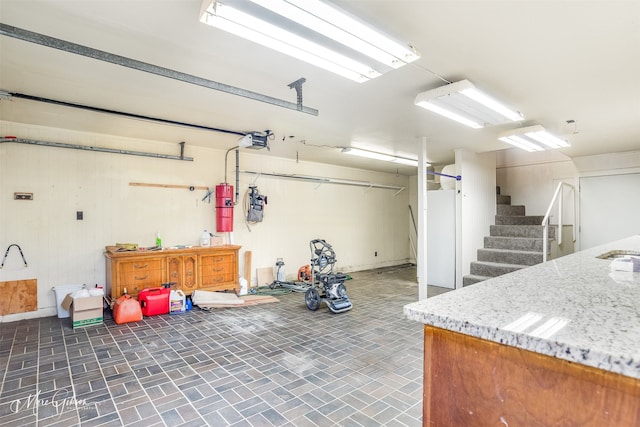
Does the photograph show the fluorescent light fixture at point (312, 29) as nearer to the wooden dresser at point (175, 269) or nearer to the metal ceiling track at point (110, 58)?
the metal ceiling track at point (110, 58)

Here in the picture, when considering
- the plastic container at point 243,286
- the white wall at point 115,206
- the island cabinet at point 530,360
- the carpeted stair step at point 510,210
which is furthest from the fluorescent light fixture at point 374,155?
the island cabinet at point 530,360

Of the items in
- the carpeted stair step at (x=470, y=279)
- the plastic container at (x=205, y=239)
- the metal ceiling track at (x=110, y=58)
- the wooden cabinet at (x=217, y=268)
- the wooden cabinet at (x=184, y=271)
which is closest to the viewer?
the metal ceiling track at (x=110, y=58)

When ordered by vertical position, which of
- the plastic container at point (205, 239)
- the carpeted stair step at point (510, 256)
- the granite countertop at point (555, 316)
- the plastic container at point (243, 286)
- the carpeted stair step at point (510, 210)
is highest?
the carpeted stair step at point (510, 210)

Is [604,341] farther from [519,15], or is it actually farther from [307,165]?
[307,165]

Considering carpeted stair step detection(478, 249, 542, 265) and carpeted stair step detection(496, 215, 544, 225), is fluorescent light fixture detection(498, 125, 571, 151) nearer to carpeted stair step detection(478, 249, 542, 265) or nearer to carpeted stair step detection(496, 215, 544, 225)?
carpeted stair step detection(478, 249, 542, 265)

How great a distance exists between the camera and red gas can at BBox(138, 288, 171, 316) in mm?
4734

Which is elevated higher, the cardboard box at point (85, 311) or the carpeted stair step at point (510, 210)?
the carpeted stair step at point (510, 210)

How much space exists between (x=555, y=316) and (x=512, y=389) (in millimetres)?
292

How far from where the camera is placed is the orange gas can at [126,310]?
14.5 ft

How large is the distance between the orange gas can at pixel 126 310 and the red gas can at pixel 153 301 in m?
0.15

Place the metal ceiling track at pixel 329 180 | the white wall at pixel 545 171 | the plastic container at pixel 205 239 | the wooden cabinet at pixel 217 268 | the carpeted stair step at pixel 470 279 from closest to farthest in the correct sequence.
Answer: the wooden cabinet at pixel 217 268
the plastic container at pixel 205 239
the carpeted stair step at pixel 470 279
the white wall at pixel 545 171
the metal ceiling track at pixel 329 180

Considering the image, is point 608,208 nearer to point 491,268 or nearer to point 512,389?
point 491,268

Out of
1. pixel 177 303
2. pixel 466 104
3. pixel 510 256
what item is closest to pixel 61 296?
pixel 177 303

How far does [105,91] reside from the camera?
3.39 meters
